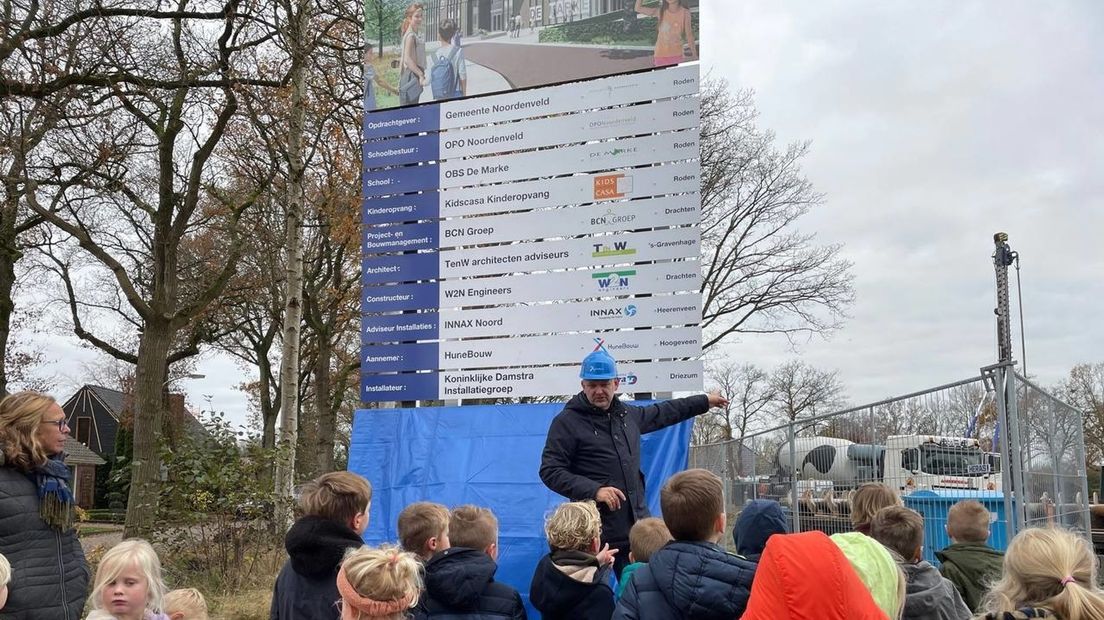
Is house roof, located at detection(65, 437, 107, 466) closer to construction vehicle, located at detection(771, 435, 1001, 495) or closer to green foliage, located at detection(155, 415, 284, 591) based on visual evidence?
green foliage, located at detection(155, 415, 284, 591)

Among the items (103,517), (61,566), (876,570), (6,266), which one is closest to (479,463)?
(61,566)

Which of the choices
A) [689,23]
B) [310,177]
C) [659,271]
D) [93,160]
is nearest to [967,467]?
[659,271]

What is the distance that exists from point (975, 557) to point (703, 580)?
1839 millimetres

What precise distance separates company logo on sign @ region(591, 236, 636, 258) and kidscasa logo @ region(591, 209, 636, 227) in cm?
18

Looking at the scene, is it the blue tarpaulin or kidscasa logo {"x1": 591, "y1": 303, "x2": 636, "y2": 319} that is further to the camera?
kidscasa logo {"x1": 591, "y1": 303, "x2": 636, "y2": 319}

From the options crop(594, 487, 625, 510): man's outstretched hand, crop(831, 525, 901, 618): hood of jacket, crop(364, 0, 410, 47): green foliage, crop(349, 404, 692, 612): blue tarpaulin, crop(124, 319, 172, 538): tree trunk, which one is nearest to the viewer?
crop(831, 525, 901, 618): hood of jacket

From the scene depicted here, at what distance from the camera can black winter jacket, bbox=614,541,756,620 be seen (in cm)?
301

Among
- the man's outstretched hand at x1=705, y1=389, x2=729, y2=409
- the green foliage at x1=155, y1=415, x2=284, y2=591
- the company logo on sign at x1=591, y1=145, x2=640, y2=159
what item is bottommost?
the green foliage at x1=155, y1=415, x2=284, y2=591

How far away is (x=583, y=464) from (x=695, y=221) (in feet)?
8.50

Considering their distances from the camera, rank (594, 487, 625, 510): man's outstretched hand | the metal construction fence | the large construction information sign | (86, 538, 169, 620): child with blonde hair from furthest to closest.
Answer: the large construction information sign → the metal construction fence → (594, 487, 625, 510): man's outstretched hand → (86, 538, 169, 620): child with blonde hair

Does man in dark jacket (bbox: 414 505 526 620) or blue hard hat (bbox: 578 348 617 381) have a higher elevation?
blue hard hat (bbox: 578 348 617 381)

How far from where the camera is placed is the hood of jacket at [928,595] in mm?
3406

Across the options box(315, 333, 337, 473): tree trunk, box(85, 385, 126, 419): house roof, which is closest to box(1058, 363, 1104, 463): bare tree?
box(315, 333, 337, 473): tree trunk

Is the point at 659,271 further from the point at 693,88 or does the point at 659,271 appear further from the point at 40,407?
the point at 40,407
